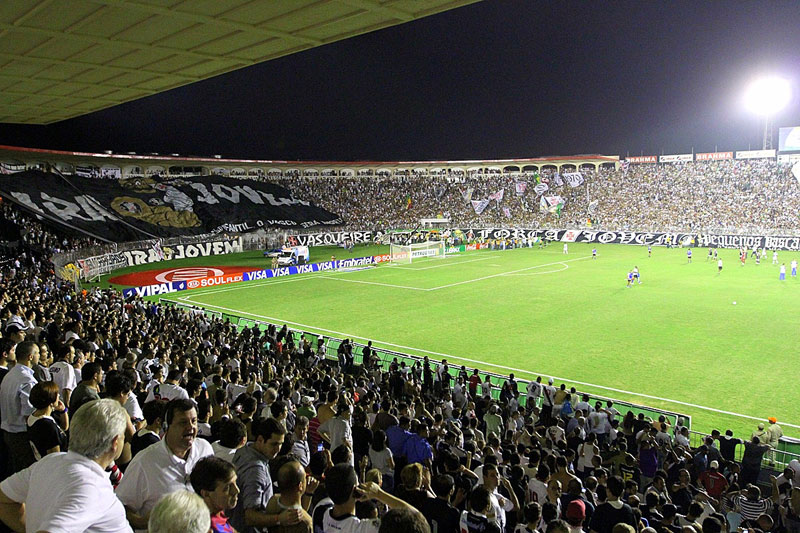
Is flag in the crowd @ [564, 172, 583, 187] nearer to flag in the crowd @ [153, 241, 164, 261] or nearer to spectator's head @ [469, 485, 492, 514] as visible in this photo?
flag in the crowd @ [153, 241, 164, 261]

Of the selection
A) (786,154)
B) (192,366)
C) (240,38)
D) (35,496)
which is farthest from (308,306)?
(786,154)

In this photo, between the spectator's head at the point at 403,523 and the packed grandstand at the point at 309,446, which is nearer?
the spectator's head at the point at 403,523

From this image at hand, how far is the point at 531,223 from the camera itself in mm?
79562

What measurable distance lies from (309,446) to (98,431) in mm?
4618

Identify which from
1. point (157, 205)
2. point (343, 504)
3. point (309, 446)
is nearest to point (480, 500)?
point (343, 504)

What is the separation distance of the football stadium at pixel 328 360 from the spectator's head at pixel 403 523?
0.04 ft

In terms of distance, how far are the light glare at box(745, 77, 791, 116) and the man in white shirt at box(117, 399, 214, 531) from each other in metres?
92.5

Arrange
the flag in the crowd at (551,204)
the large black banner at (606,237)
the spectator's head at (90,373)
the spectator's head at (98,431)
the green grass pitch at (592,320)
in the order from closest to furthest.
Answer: the spectator's head at (98,431) < the spectator's head at (90,373) < the green grass pitch at (592,320) < the large black banner at (606,237) < the flag in the crowd at (551,204)

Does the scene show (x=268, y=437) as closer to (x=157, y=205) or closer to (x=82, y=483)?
(x=82, y=483)

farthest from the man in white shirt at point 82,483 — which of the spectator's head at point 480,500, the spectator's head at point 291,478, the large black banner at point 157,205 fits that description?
the large black banner at point 157,205

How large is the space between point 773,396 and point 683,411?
3148mm

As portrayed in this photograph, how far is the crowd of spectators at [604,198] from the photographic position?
70438 mm

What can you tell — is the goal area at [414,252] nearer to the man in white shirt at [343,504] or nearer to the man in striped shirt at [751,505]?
the man in striped shirt at [751,505]

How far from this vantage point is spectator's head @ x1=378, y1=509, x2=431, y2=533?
9.37 ft
